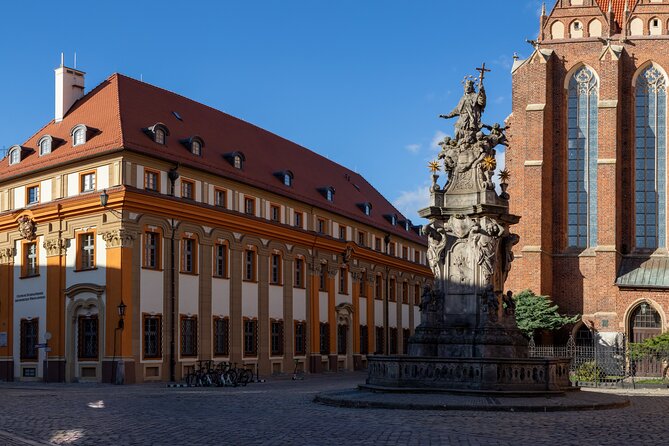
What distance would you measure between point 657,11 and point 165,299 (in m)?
32.8

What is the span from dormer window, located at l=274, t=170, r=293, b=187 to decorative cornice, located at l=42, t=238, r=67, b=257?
1391 centimetres

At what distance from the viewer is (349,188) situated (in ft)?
213

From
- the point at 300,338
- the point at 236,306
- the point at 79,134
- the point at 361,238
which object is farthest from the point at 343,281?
the point at 79,134

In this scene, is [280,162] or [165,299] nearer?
[165,299]

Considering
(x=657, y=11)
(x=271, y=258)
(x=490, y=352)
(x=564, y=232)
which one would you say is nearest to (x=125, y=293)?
(x=271, y=258)

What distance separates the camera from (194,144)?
147 feet

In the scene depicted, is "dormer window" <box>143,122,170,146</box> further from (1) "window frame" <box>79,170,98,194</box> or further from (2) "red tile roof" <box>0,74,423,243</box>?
(1) "window frame" <box>79,170,98,194</box>

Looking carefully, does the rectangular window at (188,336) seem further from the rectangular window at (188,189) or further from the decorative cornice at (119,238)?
the rectangular window at (188,189)

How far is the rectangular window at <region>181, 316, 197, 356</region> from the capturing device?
42438 mm

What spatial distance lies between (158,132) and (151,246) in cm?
533

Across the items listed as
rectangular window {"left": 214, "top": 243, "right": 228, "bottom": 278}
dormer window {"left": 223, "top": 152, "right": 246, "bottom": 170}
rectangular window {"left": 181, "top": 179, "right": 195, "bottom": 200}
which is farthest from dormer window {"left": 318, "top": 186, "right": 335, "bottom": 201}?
rectangular window {"left": 181, "top": 179, "right": 195, "bottom": 200}

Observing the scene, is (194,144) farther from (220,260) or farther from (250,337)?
(250,337)

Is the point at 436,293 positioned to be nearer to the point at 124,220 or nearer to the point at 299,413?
the point at 299,413

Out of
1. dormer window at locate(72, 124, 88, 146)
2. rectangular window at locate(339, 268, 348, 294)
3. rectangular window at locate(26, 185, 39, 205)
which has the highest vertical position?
dormer window at locate(72, 124, 88, 146)
